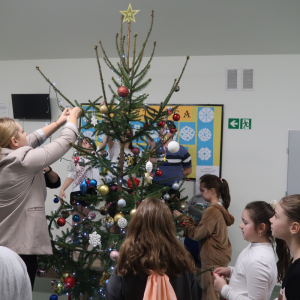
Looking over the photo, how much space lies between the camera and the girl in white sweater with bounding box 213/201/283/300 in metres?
1.40

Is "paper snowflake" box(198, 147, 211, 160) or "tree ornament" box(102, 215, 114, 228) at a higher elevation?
"paper snowflake" box(198, 147, 211, 160)

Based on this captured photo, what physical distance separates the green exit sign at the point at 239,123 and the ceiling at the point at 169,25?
0.88 m

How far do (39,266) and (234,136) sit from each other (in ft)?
9.51

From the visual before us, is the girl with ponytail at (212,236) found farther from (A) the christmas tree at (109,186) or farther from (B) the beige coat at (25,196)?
(B) the beige coat at (25,196)

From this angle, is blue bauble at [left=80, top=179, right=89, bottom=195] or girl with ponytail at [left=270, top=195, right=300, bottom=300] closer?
girl with ponytail at [left=270, top=195, right=300, bottom=300]

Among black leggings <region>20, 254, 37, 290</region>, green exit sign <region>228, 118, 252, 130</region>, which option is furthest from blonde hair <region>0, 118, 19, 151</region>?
green exit sign <region>228, 118, 252, 130</region>

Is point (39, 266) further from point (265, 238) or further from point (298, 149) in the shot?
point (298, 149)

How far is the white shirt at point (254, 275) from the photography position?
4.58 feet

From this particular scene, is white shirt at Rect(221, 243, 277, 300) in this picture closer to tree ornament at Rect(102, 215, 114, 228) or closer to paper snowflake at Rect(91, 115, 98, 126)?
tree ornament at Rect(102, 215, 114, 228)

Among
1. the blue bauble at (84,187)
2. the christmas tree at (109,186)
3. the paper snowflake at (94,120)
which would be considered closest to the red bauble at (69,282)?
the christmas tree at (109,186)

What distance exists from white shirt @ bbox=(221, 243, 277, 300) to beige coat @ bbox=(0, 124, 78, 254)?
3.40 feet

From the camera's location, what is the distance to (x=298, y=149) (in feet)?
12.6

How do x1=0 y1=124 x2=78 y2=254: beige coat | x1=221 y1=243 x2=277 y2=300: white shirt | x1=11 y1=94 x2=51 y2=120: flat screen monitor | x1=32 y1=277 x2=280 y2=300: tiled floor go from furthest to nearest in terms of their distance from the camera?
x1=11 y1=94 x2=51 y2=120: flat screen monitor → x1=32 y1=277 x2=280 y2=300: tiled floor → x1=0 y1=124 x2=78 y2=254: beige coat → x1=221 y1=243 x2=277 y2=300: white shirt

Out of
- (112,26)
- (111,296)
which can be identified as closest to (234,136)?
(112,26)
